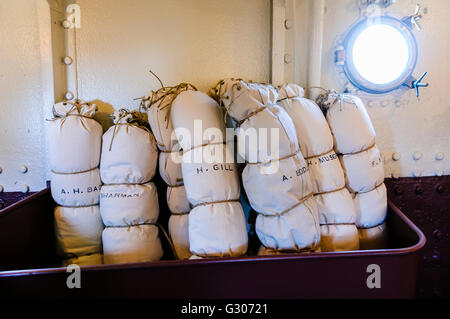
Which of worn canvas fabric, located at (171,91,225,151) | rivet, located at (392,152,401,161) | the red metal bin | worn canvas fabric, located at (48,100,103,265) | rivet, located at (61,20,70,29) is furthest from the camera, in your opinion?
rivet, located at (392,152,401,161)

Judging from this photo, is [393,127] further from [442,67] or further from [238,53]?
[238,53]

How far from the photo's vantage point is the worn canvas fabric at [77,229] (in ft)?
4.50

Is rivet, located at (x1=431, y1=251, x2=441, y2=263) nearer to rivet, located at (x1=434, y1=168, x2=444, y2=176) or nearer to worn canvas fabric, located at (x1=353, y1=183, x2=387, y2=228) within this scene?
rivet, located at (x1=434, y1=168, x2=444, y2=176)

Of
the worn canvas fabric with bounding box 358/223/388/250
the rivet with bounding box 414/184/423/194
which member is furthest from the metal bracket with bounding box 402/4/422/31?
the worn canvas fabric with bounding box 358/223/388/250

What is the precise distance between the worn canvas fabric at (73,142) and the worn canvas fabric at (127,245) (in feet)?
1.19

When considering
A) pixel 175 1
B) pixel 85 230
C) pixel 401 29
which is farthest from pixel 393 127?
pixel 85 230

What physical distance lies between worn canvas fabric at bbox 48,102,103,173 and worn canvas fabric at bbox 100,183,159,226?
180mm

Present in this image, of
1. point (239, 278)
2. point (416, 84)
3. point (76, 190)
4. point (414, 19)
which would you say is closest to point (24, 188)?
point (76, 190)

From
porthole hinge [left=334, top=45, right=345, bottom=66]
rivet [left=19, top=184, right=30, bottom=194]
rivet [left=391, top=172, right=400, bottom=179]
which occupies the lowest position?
rivet [left=19, top=184, right=30, bottom=194]

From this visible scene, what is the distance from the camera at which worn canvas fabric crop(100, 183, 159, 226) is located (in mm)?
1277

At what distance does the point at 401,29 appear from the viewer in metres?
Answer: 1.60

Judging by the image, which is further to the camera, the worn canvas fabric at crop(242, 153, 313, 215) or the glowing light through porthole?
the glowing light through porthole

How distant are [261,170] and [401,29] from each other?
1.30 m
